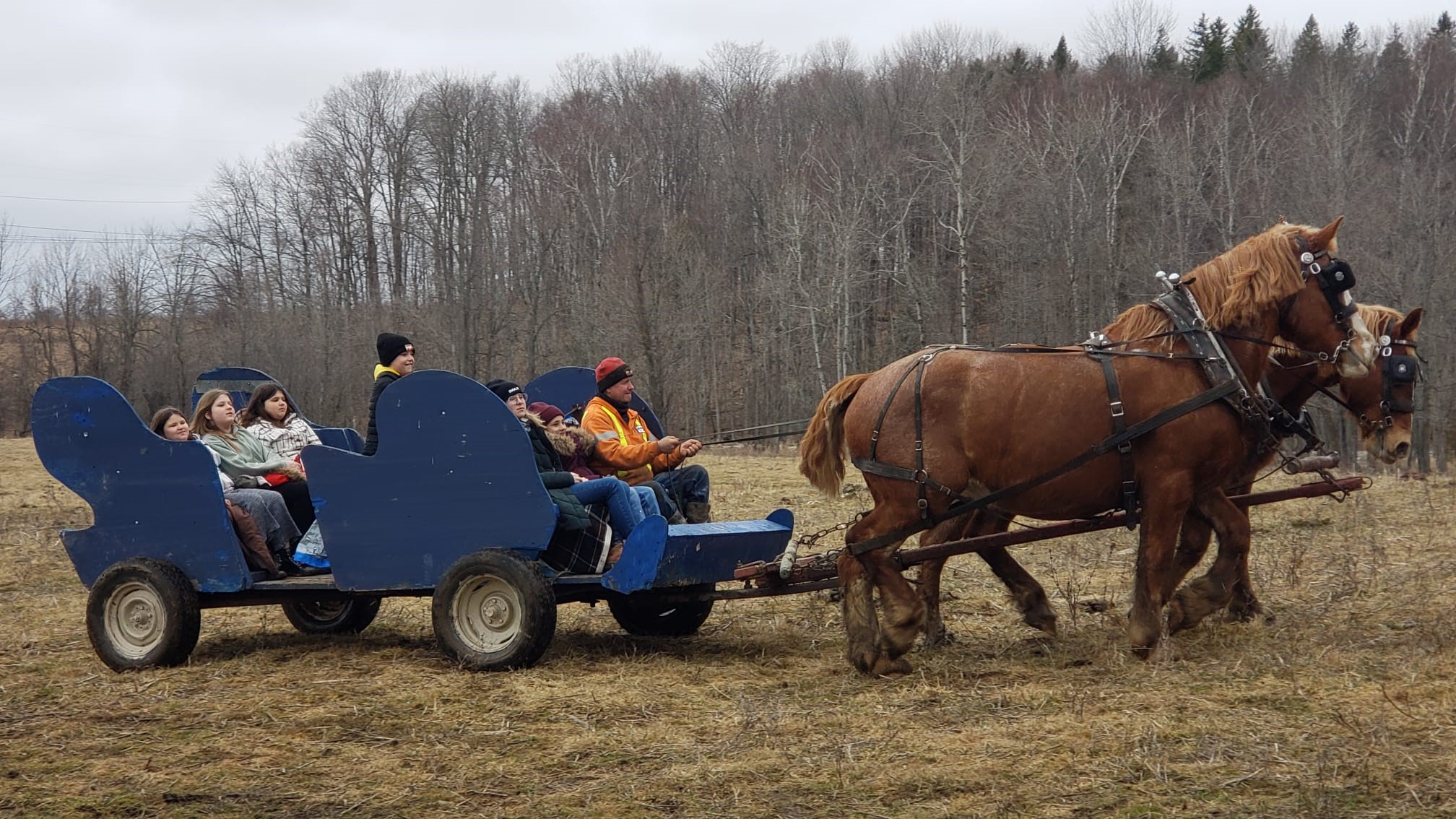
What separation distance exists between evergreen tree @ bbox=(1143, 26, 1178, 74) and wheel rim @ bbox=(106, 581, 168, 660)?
41.2m

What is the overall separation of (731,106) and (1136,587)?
3860cm

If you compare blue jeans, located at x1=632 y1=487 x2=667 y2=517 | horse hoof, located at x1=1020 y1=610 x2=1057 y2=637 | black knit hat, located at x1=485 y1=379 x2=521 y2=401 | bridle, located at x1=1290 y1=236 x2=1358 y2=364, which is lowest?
horse hoof, located at x1=1020 y1=610 x2=1057 y2=637

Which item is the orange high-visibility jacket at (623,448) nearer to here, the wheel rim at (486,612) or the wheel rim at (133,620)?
the wheel rim at (486,612)

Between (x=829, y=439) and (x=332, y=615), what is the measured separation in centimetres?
356

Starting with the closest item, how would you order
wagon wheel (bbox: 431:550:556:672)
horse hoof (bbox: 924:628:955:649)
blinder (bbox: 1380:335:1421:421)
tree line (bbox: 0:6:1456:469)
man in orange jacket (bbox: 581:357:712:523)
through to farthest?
wagon wheel (bbox: 431:550:556:672) < blinder (bbox: 1380:335:1421:421) < horse hoof (bbox: 924:628:955:649) < man in orange jacket (bbox: 581:357:712:523) < tree line (bbox: 0:6:1456:469)

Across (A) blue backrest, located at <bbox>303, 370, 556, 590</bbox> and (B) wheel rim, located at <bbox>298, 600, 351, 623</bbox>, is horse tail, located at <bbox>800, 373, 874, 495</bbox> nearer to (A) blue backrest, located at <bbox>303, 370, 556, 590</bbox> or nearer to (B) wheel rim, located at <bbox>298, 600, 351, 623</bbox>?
(A) blue backrest, located at <bbox>303, 370, 556, 590</bbox>

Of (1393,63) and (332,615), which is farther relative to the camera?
(1393,63)

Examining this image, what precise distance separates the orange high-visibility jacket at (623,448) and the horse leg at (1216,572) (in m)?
2.69

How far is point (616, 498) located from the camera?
6.59 m

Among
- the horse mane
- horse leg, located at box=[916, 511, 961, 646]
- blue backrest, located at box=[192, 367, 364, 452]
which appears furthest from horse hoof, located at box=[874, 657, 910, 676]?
blue backrest, located at box=[192, 367, 364, 452]

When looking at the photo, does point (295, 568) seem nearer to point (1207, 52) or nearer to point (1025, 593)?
point (1025, 593)

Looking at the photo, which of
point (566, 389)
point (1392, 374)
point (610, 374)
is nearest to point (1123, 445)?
point (1392, 374)

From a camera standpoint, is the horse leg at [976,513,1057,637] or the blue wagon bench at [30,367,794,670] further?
the horse leg at [976,513,1057,637]

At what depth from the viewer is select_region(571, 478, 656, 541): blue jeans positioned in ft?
21.6
